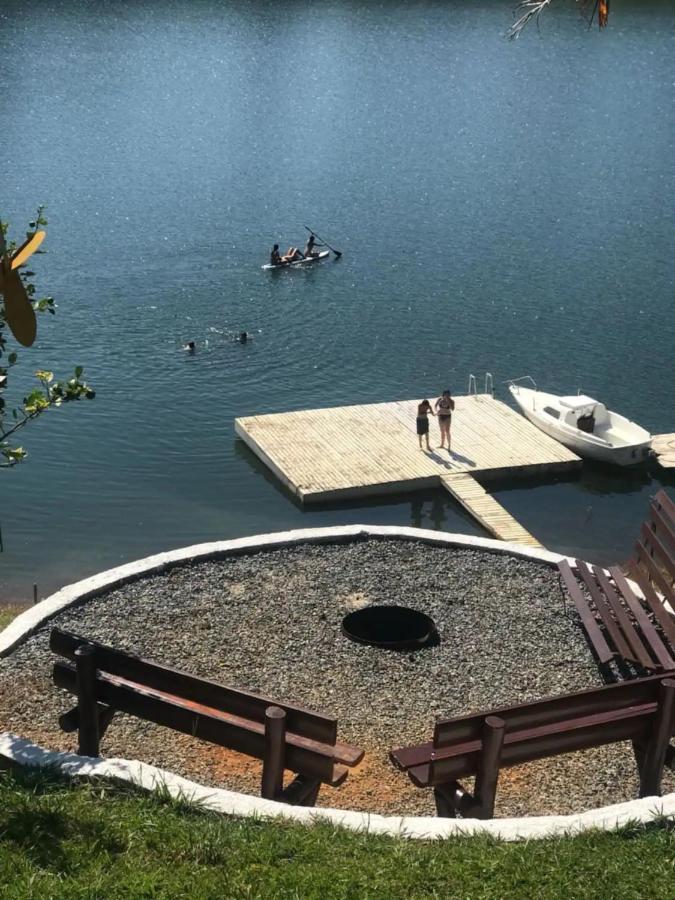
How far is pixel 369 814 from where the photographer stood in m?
9.20

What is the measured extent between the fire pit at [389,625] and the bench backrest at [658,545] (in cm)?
278

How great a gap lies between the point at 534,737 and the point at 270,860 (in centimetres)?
238

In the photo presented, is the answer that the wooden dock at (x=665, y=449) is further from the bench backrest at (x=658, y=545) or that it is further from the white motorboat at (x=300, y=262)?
the white motorboat at (x=300, y=262)

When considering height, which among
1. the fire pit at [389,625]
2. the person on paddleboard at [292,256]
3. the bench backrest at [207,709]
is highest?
the person on paddleboard at [292,256]

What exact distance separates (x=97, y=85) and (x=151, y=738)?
64.2 metres

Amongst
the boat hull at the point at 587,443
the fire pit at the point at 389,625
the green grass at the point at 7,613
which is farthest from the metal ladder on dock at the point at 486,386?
the fire pit at the point at 389,625

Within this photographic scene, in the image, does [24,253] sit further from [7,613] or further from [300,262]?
[300,262]

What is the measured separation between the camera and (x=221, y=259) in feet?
138

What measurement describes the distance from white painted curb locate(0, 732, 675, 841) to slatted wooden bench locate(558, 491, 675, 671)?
10.7ft

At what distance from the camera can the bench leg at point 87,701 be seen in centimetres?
966

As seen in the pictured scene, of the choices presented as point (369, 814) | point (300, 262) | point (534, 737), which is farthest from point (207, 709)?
point (300, 262)

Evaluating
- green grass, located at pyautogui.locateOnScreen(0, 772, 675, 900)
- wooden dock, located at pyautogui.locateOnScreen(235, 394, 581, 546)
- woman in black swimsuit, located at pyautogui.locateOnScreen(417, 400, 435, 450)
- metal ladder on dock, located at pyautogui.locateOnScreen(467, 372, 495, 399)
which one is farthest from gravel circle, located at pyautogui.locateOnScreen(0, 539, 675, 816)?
metal ladder on dock, located at pyautogui.locateOnScreen(467, 372, 495, 399)

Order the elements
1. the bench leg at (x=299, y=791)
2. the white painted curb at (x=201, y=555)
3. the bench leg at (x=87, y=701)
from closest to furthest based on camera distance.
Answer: the bench leg at (x=299, y=791) < the bench leg at (x=87, y=701) < the white painted curb at (x=201, y=555)

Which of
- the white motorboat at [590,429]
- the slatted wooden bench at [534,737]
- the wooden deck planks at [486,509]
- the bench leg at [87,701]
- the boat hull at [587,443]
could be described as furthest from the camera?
the white motorboat at [590,429]
